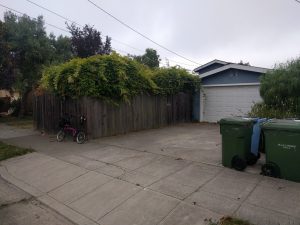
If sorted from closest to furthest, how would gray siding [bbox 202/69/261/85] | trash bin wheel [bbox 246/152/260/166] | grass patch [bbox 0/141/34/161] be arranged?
trash bin wheel [bbox 246/152/260/166] → grass patch [bbox 0/141/34/161] → gray siding [bbox 202/69/261/85]

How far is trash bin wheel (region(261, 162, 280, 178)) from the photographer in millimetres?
5152

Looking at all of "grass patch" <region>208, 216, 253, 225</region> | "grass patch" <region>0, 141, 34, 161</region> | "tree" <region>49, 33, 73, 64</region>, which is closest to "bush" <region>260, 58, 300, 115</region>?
"grass patch" <region>208, 216, 253, 225</region>

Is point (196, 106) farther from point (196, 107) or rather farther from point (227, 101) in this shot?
point (227, 101)

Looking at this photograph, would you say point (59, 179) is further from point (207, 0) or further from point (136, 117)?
point (207, 0)

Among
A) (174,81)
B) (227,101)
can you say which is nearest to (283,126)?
(174,81)

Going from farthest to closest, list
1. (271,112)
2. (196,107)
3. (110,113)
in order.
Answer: (196,107), (110,113), (271,112)

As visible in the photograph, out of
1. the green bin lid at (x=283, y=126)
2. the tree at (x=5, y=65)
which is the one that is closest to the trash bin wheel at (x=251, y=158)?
the green bin lid at (x=283, y=126)

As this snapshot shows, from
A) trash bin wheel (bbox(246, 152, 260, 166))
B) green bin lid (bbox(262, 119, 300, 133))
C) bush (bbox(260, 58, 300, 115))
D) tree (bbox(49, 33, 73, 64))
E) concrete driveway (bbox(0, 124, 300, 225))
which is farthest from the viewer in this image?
tree (bbox(49, 33, 73, 64))

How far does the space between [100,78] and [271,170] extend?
6.51m

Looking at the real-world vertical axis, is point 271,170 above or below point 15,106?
below

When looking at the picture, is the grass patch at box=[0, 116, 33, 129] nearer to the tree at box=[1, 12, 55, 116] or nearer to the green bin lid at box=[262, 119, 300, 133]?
the tree at box=[1, 12, 55, 116]

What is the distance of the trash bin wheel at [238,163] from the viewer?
5662 millimetres

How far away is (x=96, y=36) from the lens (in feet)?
65.9

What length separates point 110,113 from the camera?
10.4m
